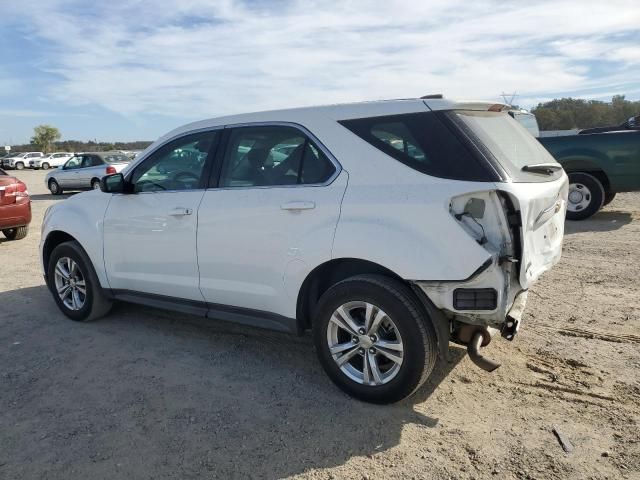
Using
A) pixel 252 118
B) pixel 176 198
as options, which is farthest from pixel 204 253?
pixel 252 118

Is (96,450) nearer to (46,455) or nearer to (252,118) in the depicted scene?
(46,455)

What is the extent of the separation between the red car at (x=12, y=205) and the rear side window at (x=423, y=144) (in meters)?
7.63

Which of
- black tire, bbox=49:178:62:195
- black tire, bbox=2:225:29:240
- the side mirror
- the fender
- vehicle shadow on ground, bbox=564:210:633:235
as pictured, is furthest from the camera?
black tire, bbox=49:178:62:195

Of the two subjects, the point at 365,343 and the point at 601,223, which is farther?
the point at 601,223

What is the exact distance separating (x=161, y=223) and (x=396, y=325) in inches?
84.1

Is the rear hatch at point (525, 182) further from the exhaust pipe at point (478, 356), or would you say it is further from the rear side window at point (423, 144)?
the exhaust pipe at point (478, 356)

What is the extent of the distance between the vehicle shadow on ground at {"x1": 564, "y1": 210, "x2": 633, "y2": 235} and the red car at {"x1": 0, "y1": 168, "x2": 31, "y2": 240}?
902 cm

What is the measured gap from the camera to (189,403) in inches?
138

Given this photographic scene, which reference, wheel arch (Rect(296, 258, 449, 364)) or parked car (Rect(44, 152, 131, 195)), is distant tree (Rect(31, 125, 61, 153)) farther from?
wheel arch (Rect(296, 258, 449, 364))

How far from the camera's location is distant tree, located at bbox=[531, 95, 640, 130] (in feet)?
104

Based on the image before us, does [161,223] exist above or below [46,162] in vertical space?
above

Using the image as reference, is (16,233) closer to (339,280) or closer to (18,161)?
(339,280)

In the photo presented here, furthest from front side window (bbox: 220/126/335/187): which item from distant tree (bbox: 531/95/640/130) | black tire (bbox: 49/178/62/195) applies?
distant tree (bbox: 531/95/640/130)

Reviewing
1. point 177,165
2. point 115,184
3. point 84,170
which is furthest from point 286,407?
point 84,170
